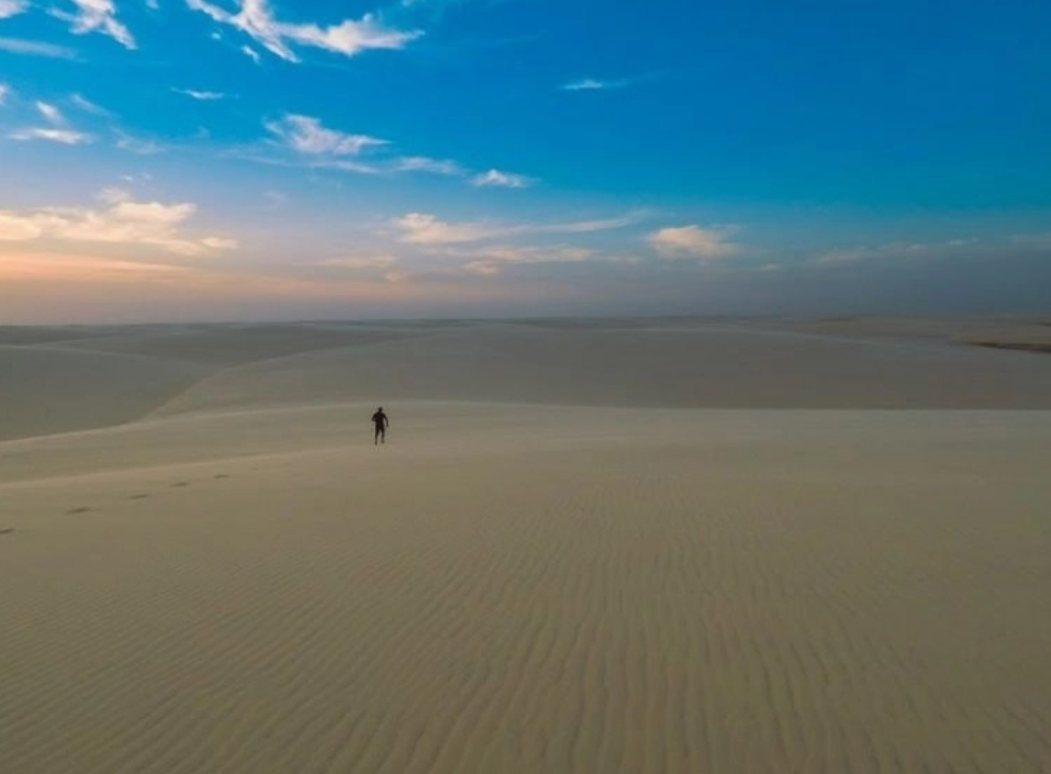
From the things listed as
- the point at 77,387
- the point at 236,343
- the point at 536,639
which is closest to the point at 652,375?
the point at 77,387

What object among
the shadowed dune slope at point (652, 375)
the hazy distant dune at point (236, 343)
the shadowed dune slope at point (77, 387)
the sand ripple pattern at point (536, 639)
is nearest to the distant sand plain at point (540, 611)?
the sand ripple pattern at point (536, 639)

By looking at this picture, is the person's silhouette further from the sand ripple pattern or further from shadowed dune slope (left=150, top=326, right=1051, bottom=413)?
shadowed dune slope (left=150, top=326, right=1051, bottom=413)

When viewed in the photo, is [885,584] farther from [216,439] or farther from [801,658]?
[216,439]

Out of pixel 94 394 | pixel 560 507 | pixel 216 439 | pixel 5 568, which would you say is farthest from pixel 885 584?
pixel 94 394

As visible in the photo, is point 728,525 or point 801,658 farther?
point 728,525

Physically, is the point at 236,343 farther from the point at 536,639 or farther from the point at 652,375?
the point at 536,639
